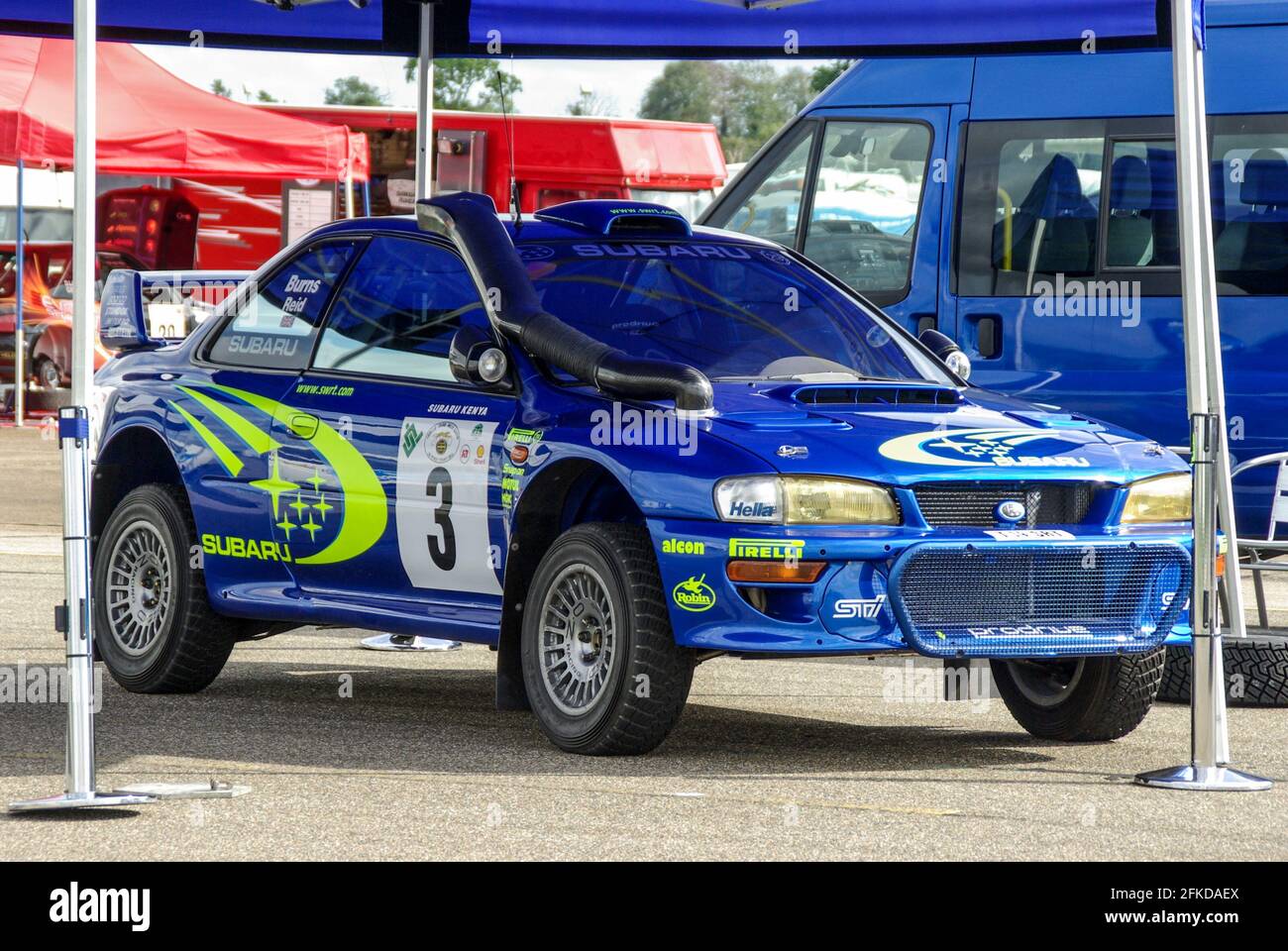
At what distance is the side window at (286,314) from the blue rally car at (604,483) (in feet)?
0.04

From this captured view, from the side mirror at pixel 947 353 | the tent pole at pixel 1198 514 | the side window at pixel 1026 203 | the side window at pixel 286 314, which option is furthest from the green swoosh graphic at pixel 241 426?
the side window at pixel 1026 203

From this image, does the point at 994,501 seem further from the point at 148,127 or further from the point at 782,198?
the point at 148,127

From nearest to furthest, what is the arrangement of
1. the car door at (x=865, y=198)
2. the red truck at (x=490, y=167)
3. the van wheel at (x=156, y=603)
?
the van wheel at (x=156, y=603) < the car door at (x=865, y=198) < the red truck at (x=490, y=167)

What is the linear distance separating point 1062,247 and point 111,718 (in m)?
5.18

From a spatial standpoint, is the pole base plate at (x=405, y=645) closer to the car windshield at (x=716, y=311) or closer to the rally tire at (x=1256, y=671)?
the car windshield at (x=716, y=311)

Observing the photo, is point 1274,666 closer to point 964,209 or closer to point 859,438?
point 859,438

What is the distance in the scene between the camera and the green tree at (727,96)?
13688 cm

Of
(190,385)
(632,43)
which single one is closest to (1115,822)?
(190,385)

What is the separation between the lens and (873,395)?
7137 mm

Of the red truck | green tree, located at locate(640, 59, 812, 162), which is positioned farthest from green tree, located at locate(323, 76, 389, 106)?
the red truck

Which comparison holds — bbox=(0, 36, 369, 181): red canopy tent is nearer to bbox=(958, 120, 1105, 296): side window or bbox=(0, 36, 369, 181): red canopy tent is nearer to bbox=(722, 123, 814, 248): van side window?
bbox=(722, 123, 814, 248): van side window

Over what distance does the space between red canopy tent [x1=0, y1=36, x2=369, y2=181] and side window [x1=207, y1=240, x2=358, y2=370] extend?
1033cm

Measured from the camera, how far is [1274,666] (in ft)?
27.0

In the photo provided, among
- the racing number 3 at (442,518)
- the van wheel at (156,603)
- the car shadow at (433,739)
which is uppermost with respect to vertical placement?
the racing number 3 at (442,518)
